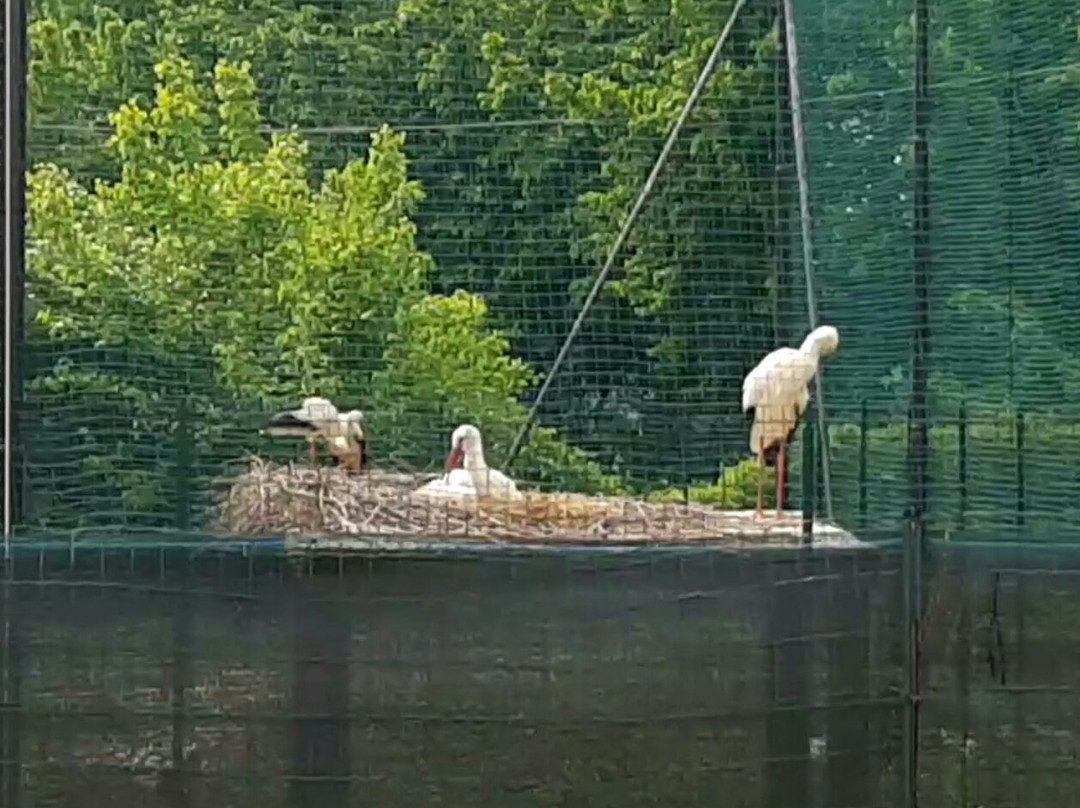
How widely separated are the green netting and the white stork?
0.52 feet

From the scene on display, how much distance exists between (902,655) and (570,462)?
221 cm

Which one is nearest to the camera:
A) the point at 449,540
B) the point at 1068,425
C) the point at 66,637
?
the point at 66,637

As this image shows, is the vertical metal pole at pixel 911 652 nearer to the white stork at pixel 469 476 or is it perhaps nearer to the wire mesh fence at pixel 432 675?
the wire mesh fence at pixel 432 675

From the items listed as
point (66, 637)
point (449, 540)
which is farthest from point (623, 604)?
point (66, 637)

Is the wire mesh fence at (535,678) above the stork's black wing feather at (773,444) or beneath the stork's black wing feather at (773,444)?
beneath

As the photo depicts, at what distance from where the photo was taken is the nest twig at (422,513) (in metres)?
4.76

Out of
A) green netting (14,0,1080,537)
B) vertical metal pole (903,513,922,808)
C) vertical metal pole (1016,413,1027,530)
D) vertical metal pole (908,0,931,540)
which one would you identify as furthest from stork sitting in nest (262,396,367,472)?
vertical metal pole (903,513,922,808)

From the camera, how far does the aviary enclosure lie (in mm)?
3395

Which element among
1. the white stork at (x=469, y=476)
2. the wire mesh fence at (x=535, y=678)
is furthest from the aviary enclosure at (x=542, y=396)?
the white stork at (x=469, y=476)

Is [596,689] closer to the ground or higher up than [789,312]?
closer to the ground

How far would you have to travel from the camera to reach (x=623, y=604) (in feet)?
11.2

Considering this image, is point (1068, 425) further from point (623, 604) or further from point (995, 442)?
point (623, 604)

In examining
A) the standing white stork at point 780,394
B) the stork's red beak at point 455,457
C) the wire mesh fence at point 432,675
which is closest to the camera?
the wire mesh fence at point 432,675

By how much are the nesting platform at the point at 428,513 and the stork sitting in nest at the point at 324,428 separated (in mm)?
87
